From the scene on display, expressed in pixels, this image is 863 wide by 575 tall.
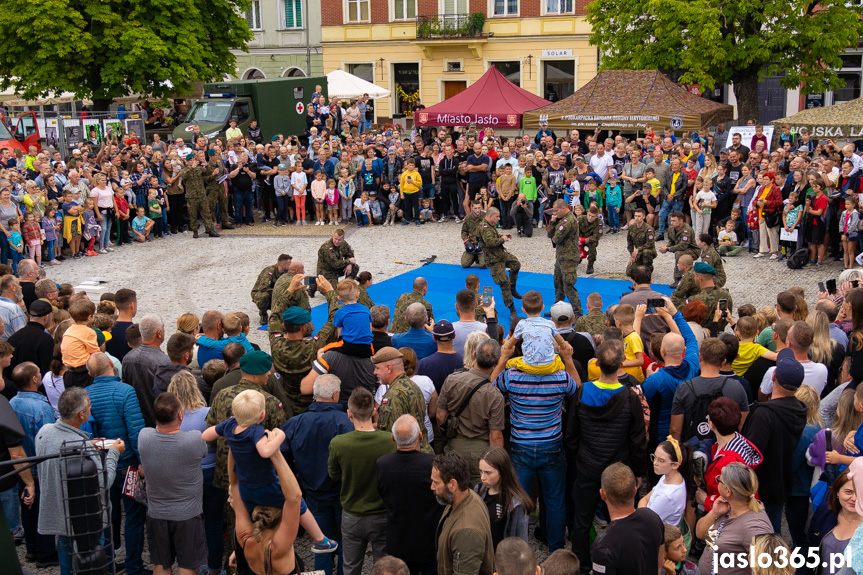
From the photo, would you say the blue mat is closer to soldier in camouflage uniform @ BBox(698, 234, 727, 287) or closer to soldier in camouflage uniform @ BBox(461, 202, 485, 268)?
soldier in camouflage uniform @ BBox(461, 202, 485, 268)

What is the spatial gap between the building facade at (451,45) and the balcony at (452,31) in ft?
0.14

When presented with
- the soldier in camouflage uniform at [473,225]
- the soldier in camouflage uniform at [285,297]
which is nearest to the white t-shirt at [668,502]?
the soldier in camouflage uniform at [285,297]

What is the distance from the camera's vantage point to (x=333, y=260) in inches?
484

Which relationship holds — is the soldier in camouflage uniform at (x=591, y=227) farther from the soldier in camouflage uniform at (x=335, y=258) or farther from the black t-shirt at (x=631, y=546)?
the black t-shirt at (x=631, y=546)

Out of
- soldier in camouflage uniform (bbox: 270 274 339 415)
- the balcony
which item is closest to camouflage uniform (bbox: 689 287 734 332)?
soldier in camouflage uniform (bbox: 270 274 339 415)

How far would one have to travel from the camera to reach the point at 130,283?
14.8 m

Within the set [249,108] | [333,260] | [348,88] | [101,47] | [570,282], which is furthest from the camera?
[348,88]

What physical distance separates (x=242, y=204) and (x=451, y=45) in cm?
2014

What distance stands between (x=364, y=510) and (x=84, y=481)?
183 centimetres

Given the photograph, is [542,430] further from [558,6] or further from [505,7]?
[505,7]

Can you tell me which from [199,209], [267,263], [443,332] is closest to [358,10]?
[199,209]

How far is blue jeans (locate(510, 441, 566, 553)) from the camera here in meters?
6.12

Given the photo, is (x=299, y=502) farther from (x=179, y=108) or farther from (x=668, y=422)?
(x=179, y=108)

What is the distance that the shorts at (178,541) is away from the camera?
18.7 feet
